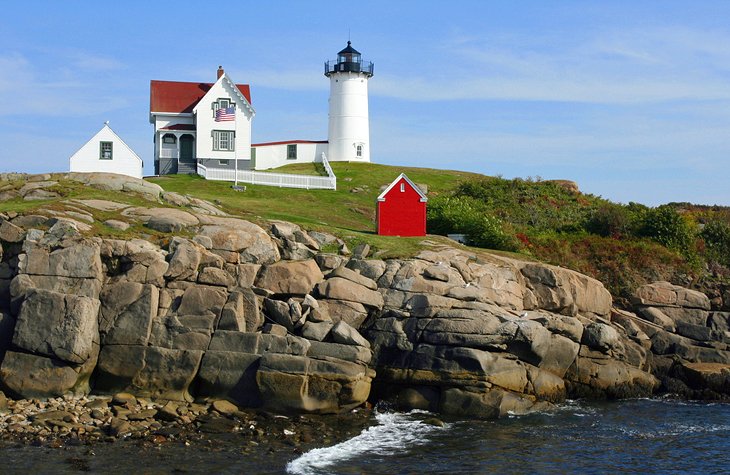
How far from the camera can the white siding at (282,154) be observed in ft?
209

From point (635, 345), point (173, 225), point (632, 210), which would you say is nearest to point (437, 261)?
point (635, 345)

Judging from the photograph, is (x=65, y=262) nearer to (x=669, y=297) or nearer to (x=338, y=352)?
(x=338, y=352)

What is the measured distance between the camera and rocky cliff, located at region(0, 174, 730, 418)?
24.4 metres

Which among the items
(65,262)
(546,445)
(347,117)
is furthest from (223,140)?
(546,445)

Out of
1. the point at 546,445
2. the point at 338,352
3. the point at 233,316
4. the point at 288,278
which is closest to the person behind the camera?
the point at 546,445

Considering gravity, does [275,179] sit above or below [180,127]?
below

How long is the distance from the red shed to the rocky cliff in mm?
5298

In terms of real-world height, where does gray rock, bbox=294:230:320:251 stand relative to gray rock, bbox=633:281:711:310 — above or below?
above

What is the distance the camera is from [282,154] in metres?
64.4

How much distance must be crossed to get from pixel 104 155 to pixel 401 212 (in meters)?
21.3

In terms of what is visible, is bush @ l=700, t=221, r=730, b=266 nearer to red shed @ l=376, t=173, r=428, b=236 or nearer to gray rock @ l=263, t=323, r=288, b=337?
red shed @ l=376, t=173, r=428, b=236

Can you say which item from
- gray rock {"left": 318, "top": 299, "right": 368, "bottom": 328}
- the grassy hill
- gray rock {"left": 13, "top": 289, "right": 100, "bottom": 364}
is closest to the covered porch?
the grassy hill

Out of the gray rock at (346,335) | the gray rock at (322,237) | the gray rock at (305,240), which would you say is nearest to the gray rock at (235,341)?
the gray rock at (346,335)

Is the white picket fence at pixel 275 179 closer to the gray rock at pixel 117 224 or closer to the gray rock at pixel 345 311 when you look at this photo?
the gray rock at pixel 117 224
